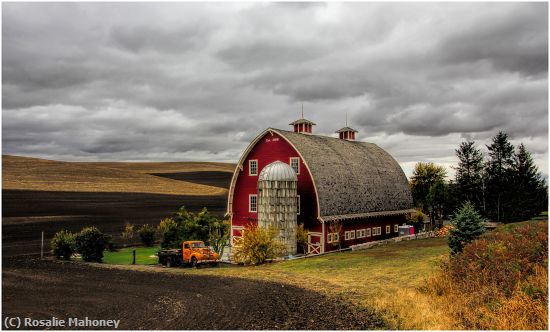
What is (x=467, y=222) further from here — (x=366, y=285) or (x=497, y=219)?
(x=497, y=219)

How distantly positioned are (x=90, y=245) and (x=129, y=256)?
4.24m

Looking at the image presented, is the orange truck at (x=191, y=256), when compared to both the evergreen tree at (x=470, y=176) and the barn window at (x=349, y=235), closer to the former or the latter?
the barn window at (x=349, y=235)

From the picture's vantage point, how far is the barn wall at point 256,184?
34812mm

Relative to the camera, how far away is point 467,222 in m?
23.8

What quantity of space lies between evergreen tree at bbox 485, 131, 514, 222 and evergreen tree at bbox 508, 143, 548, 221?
2.48ft

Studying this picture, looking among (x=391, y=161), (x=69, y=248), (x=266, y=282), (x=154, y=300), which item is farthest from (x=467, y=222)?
(x=69, y=248)

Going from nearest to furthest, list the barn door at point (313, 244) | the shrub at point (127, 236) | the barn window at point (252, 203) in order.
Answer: the barn door at point (313, 244) → the barn window at point (252, 203) → the shrub at point (127, 236)

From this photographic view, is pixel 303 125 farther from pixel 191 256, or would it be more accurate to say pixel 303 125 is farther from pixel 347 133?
pixel 191 256

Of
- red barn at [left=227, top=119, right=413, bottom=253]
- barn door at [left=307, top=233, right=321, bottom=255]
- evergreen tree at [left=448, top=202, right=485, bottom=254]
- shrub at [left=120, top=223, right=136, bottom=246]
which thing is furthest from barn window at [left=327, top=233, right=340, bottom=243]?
shrub at [left=120, top=223, right=136, bottom=246]

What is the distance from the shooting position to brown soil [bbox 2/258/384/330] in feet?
44.8

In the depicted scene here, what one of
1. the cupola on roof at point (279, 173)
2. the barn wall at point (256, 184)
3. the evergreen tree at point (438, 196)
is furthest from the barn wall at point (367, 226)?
the evergreen tree at point (438, 196)

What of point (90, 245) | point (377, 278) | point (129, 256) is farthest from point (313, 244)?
point (90, 245)

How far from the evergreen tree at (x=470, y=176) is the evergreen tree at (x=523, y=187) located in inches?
167

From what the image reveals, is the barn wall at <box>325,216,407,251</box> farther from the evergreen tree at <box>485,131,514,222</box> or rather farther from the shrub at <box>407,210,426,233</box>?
the evergreen tree at <box>485,131,514,222</box>
